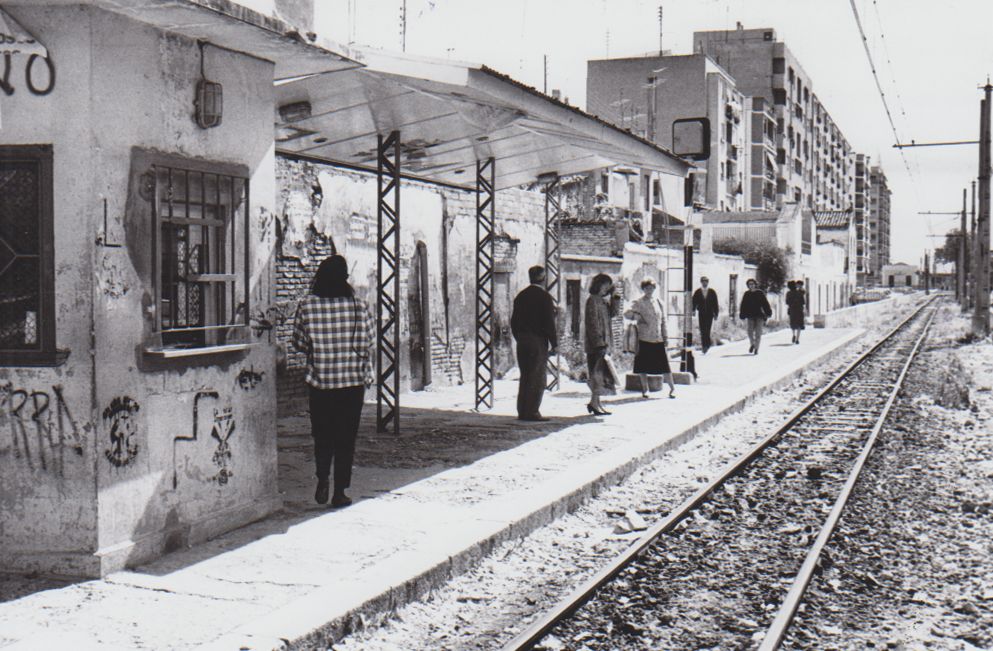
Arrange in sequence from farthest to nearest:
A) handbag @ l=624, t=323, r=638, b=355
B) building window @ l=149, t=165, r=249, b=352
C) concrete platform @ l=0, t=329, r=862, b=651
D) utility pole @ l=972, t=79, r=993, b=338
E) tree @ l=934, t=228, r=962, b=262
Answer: tree @ l=934, t=228, r=962, b=262 < utility pole @ l=972, t=79, r=993, b=338 < handbag @ l=624, t=323, r=638, b=355 < building window @ l=149, t=165, r=249, b=352 < concrete platform @ l=0, t=329, r=862, b=651

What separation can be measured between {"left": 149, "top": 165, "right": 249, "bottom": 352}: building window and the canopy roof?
1.41 metres

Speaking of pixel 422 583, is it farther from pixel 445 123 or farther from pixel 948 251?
pixel 948 251

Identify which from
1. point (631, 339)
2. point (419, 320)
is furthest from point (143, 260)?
point (631, 339)

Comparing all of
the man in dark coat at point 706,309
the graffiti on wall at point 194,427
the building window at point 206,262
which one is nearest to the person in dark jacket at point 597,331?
the building window at point 206,262

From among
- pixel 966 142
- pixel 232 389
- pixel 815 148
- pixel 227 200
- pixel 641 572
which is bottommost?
pixel 641 572

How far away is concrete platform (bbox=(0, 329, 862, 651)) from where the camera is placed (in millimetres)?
5215

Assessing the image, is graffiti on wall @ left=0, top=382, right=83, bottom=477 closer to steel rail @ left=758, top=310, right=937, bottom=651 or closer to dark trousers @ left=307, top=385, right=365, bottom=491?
dark trousers @ left=307, top=385, right=365, bottom=491

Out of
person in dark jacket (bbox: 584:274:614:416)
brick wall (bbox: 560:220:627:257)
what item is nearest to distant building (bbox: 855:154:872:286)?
brick wall (bbox: 560:220:627:257)

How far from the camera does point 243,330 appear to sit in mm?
7258

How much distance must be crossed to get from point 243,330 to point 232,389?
0.40 meters

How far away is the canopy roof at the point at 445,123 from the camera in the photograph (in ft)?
28.6

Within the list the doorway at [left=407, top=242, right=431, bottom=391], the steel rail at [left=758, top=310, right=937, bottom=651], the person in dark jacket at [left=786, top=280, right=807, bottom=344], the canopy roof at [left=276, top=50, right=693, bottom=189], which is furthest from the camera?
the person in dark jacket at [left=786, top=280, right=807, bottom=344]

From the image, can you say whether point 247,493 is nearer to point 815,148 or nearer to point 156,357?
point 156,357

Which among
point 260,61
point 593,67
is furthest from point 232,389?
point 593,67
